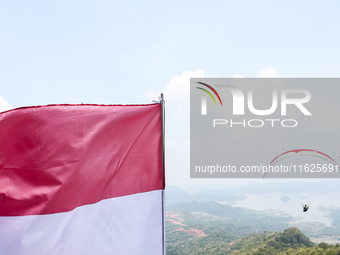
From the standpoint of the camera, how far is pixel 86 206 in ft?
12.1

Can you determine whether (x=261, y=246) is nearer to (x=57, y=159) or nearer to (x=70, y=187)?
(x=70, y=187)

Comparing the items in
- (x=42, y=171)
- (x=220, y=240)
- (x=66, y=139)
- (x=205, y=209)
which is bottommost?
(x=205, y=209)

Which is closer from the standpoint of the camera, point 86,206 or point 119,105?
point 86,206

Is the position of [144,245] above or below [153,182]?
below

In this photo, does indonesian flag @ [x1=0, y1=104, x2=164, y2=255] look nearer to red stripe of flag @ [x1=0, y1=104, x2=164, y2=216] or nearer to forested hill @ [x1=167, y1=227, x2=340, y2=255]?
red stripe of flag @ [x1=0, y1=104, x2=164, y2=216]

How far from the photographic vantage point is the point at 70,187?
12.0 feet

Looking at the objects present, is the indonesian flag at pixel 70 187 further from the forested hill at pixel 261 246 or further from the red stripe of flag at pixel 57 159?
the forested hill at pixel 261 246

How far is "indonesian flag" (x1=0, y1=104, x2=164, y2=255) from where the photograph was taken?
3529 millimetres

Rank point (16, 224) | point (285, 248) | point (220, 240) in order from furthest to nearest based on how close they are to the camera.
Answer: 1. point (220, 240)
2. point (285, 248)
3. point (16, 224)

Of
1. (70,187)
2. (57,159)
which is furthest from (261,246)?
(57,159)

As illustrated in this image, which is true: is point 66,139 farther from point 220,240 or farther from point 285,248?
point 220,240

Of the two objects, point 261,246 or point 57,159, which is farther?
point 261,246

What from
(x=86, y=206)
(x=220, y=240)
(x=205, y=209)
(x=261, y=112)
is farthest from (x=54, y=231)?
(x=205, y=209)

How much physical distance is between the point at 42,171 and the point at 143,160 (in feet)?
4.65
